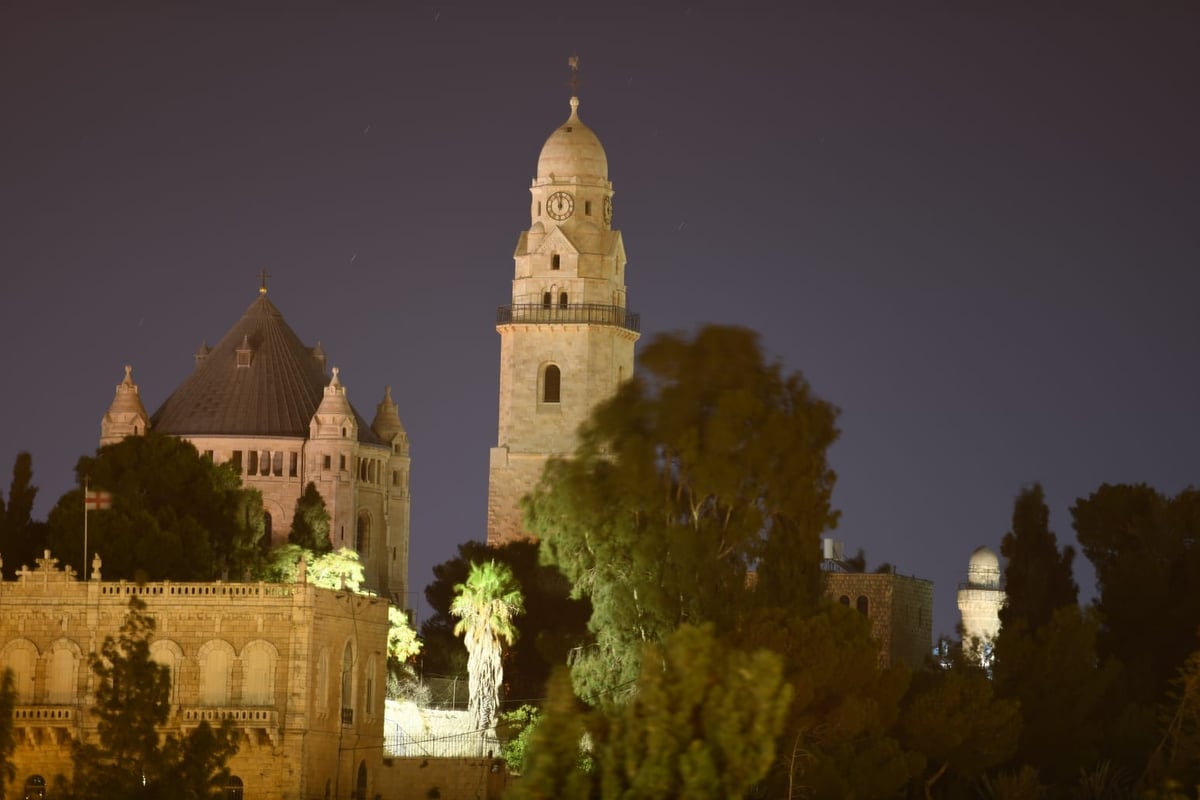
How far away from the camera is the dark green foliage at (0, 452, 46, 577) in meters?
97.9

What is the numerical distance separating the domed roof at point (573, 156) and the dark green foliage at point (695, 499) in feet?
138

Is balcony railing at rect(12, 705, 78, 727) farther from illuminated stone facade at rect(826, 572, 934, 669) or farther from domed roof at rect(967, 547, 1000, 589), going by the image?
domed roof at rect(967, 547, 1000, 589)

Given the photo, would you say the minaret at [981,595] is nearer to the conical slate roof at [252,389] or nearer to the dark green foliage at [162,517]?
the conical slate roof at [252,389]

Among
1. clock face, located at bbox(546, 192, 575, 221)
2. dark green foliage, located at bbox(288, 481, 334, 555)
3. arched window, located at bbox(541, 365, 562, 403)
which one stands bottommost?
dark green foliage, located at bbox(288, 481, 334, 555)

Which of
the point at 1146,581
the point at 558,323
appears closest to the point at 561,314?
the point at 558,323

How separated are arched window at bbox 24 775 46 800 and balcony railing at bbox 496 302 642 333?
135 ft

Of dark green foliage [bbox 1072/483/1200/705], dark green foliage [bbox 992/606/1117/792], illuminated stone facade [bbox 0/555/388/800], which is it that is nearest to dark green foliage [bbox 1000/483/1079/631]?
Answer: dark green foliage [bbox 1072/483/1200/705]

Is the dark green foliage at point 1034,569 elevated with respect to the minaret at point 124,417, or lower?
lower

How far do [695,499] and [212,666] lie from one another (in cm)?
1461

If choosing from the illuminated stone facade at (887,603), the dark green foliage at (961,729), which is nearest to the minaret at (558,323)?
the illuminated stone facade at (887,603)

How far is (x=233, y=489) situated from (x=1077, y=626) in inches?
1276

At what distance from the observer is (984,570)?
438ft

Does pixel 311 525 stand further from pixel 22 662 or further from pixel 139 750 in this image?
pixel 139 750

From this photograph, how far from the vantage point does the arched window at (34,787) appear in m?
84.2
